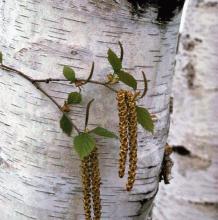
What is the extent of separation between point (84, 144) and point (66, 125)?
0.06m

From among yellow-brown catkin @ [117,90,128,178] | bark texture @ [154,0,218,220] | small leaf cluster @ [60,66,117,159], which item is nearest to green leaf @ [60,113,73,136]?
small leaf cluster @ [60,66,117,159]

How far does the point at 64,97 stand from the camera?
898mm

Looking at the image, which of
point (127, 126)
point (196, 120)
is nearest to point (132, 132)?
point (127, 126)

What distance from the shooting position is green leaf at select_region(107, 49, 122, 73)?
2.74 feet

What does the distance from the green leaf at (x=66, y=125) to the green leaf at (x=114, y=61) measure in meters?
0.12

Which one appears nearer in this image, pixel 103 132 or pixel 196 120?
pixel 103 132

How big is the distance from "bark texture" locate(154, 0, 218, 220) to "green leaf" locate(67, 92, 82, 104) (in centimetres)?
81

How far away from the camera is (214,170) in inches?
66.5

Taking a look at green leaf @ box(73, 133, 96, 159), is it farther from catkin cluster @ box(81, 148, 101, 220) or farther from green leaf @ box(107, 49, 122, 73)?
green leaf @ box(107, 49, 122, 73)

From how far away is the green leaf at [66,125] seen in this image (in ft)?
2.92

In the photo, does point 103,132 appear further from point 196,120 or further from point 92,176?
point 196,120

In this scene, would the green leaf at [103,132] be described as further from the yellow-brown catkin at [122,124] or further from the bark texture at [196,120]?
the bark texture at [196,120]

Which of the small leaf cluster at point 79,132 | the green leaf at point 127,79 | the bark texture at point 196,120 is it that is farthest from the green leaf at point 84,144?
the bark texture at point 196,120

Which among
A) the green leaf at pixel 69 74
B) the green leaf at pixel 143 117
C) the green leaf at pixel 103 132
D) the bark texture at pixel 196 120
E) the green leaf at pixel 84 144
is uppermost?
the green leaf at pixel 69 74
